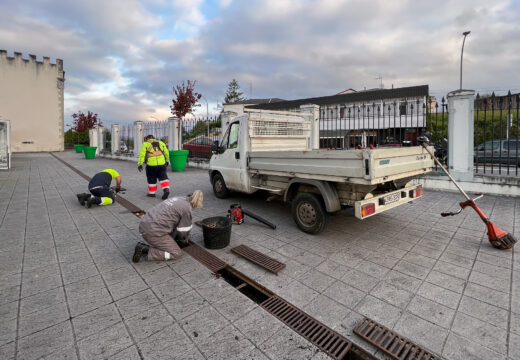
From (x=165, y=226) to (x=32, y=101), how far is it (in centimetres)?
3600

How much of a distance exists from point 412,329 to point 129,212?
5401 millimetres

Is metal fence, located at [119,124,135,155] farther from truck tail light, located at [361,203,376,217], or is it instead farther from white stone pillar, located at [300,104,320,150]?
truck tail light, located at [361,203,376,217]

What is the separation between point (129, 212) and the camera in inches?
233

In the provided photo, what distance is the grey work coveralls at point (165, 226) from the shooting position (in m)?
3.56

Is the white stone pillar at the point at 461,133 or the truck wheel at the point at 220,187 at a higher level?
the white stone pillar at the point at 461,133

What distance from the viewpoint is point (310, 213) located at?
4.50 metres

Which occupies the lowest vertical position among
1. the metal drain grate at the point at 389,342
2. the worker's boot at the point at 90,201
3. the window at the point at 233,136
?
the metal drain grate at the point at 389,342

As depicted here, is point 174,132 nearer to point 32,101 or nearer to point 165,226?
point 165,226

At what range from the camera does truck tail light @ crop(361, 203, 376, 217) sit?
12.2 ft

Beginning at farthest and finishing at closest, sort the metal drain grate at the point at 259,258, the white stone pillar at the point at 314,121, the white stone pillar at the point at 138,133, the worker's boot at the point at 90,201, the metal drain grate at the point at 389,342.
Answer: the white stone pillar at the point at 138,133 < the white stone pillar at the point at 314,121 < the worker's boot at the point at 90,201 < the metal drain grate at the point at 259,258 < the metal drain grate at the point at 389,342

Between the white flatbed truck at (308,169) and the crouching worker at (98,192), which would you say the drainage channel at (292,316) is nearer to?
the white flatbed truck at (308,169)

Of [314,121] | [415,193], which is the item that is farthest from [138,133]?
A: [415,193]

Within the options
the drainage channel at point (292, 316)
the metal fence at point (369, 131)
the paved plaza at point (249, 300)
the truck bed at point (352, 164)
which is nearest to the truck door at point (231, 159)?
the truck bed at point (352, 164)

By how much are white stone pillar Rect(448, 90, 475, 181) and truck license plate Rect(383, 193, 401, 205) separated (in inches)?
162
